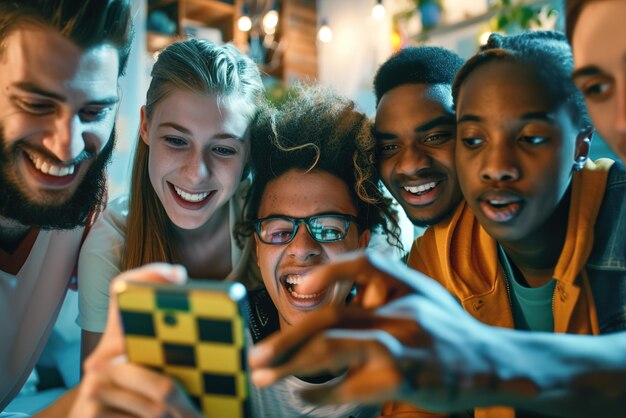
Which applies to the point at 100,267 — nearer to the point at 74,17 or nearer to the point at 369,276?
the point at 74,17

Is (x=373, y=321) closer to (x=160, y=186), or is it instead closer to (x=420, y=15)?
(x=160, y=186)

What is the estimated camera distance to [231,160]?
5.42 ft

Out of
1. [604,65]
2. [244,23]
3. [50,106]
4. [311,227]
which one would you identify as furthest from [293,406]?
[244,23]

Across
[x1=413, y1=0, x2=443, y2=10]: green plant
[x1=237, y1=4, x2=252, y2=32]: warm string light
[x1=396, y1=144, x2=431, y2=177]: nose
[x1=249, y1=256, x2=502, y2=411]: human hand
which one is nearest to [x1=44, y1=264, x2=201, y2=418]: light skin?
[x1=249, y1=256, x2=502, y2=411]: human hand

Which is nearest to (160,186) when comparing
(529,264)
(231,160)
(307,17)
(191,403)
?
(231,160)

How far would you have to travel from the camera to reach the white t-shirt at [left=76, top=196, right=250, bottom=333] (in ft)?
5.35

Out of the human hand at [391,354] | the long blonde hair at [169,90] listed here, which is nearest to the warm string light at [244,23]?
the long blonde hair at [169,90]

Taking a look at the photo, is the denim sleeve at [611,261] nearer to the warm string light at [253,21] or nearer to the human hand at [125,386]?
the human hand at [125,386]

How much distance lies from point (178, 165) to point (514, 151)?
935mm

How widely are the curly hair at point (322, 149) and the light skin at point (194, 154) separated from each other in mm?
69

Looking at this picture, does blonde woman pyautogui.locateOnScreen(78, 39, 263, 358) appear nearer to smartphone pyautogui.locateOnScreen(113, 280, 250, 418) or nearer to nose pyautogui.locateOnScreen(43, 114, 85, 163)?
nose pyautogui.locateOnScreen(43, 114, 85, 163)

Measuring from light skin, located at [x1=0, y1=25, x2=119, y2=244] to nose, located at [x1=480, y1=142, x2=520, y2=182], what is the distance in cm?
93

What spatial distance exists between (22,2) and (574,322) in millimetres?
1425

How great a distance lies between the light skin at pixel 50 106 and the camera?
1271 millimetres
